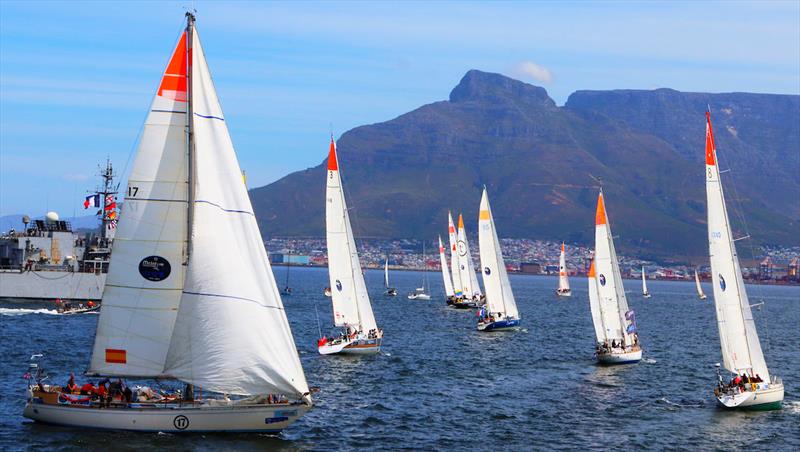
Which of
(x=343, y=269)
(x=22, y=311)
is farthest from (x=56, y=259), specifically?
(x=343, y=269)

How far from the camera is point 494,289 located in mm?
91812

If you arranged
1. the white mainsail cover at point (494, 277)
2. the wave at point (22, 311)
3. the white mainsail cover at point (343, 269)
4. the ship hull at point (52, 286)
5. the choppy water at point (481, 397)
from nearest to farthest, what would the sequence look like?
the choppy water at point (481, 397) < the white mainsail cover at point (343, 269) < the white mainsail cover at point (494, 277) < the wave at point (22, 311) < the ship hull at point (52, 286)

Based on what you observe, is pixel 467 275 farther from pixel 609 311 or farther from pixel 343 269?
pixel 343 269

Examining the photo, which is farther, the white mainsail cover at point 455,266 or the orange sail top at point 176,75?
the white mainsail cover at point 455,266

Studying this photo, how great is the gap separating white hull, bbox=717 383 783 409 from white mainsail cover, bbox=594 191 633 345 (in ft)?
62.5

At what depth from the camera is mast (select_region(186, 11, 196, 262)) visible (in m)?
34.5

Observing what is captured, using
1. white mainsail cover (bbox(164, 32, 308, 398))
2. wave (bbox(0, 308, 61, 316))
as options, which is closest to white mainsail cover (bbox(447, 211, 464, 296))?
wave (bbox(0, 308, 61, 316))

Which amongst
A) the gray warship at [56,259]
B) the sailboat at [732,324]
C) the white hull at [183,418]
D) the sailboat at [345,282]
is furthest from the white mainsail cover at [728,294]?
the gray warship at [56,259]

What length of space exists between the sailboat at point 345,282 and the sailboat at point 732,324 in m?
23.7

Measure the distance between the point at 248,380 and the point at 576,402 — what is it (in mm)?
20464

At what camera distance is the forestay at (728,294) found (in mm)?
46906

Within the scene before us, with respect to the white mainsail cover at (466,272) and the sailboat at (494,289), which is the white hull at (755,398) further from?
the white mainsail cover at (466,272)

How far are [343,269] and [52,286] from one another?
182ft

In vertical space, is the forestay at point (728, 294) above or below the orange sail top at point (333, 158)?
below
